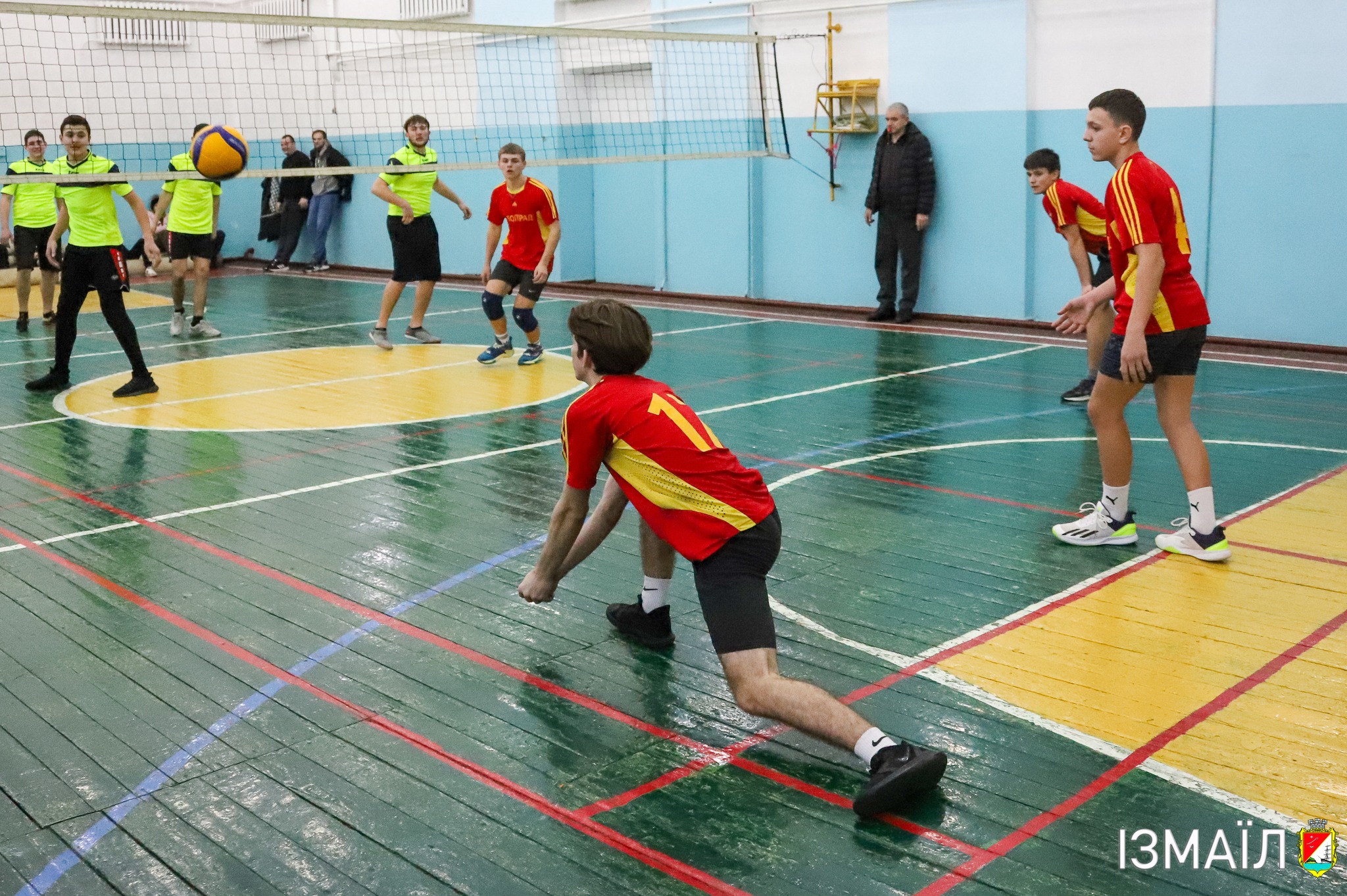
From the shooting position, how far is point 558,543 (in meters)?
3.79

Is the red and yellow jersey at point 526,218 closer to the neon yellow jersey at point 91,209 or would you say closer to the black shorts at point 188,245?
the neon yellow jersey at point 91,209

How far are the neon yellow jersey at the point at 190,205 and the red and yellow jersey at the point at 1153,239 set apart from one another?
9524 millimetres

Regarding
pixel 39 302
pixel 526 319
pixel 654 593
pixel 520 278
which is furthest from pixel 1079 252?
pixel 39 302

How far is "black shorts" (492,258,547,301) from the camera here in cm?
998

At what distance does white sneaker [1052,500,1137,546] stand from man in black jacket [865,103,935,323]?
7.33 metres

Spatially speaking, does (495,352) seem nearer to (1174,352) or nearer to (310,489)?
(310,489)

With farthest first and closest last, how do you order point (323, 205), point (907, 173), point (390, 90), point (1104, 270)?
1. point (323, 205)
2. point (390, 90)
3. point (907, 173)
4. point (1104, 270)

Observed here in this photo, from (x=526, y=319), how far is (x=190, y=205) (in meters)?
4.47

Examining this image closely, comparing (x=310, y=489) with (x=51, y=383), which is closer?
(x=310, y=489)

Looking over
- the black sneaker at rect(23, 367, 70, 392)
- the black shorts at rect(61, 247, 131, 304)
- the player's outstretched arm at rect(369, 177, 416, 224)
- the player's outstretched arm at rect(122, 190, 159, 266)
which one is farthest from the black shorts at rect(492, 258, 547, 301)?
the black sneaker at rect(23, 367, 70, 392)

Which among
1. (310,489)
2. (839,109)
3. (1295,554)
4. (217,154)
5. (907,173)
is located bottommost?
(1295,554)

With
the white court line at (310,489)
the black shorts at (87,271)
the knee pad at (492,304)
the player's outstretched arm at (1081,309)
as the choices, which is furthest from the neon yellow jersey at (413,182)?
the player's outstretched arm at (1081,309)

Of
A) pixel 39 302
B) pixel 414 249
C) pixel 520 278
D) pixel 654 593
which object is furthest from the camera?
pixel 39 302

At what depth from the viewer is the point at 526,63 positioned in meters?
16.5
